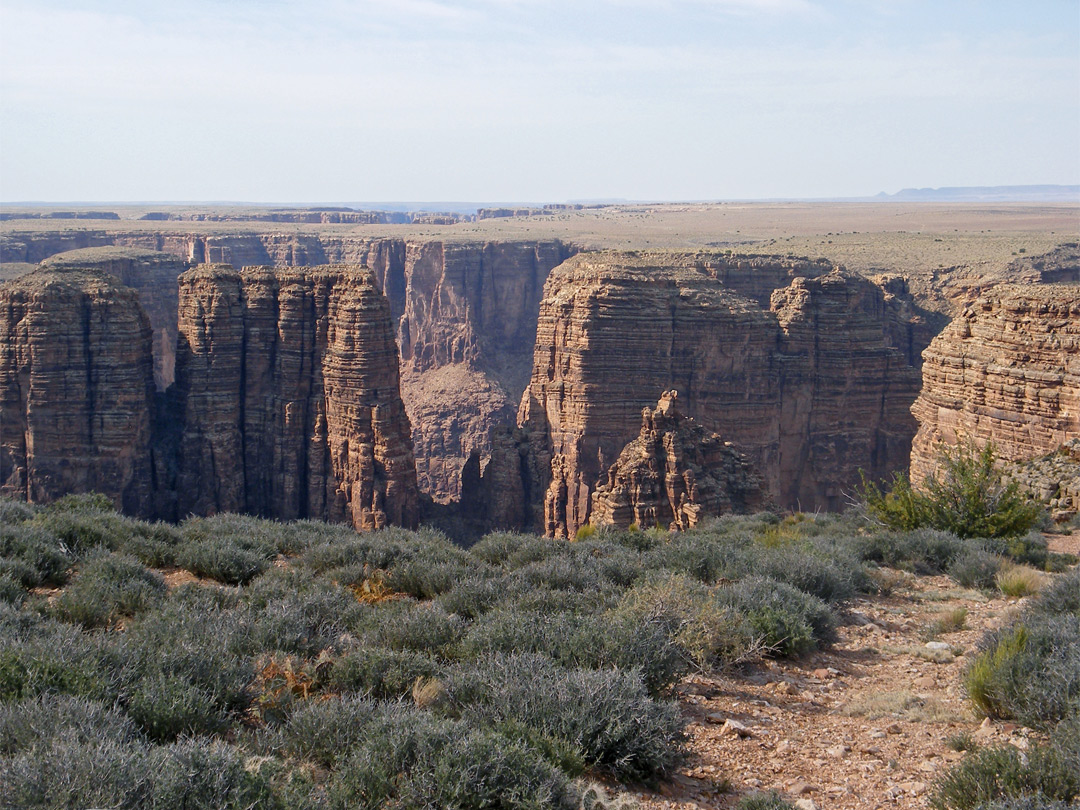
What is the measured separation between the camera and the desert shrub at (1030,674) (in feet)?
23.9

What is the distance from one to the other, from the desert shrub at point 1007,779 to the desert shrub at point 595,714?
1.81 m

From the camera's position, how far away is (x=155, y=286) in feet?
205

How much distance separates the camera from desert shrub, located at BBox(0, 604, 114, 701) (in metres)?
6.61

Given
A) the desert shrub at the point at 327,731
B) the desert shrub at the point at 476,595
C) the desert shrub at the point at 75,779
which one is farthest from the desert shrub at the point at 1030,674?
the desert shrub at the point at 75,779

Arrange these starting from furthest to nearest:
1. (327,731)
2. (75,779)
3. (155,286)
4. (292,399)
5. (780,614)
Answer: (155,286) < (292,399) < (780,614) < (327,731) < (75,779)

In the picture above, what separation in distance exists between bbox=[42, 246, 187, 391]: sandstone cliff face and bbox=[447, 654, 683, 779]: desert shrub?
53297 mm

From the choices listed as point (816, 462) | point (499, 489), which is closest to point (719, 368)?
point (816, 462)

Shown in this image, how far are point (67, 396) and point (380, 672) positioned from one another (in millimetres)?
31490

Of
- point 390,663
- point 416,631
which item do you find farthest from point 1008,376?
point 390,663

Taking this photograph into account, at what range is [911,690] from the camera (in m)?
8.89

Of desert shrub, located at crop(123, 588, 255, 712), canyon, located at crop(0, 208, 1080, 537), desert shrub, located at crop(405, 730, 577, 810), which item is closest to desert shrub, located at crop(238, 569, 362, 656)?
desert shrub, located at crop(123, 588, 255, 712)

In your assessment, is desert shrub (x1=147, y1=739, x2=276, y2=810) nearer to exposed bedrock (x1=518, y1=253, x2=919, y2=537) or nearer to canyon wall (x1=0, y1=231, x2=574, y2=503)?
exposed bedrock (x1=518, y1=253, x2=919, y2=537)

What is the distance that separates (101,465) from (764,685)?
31.7 metres

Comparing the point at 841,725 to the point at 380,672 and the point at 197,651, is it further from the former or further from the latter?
the point at 197,651
